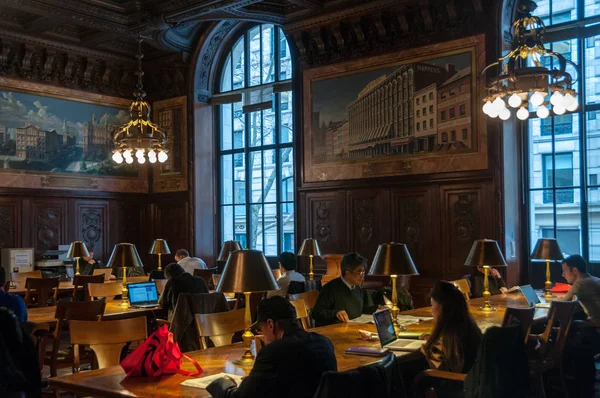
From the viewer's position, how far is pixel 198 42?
46.8 feet

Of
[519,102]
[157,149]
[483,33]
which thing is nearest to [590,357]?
[519,102]

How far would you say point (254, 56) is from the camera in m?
14.2

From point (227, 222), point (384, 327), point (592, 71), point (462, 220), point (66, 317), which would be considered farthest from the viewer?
point (227, 222)

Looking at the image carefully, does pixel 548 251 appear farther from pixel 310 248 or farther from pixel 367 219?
pixel 310 248

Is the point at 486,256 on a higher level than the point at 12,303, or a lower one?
higher

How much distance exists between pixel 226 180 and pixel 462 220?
19.4 ft

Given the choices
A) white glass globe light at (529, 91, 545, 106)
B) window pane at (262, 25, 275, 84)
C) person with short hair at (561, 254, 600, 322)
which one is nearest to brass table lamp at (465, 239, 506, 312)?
person with short hair at (561, 254, 600, 322)

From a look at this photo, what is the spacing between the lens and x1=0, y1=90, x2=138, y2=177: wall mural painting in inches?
517

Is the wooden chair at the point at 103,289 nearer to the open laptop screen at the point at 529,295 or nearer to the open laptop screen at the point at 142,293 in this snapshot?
the open laptop screen at the point at 142,293

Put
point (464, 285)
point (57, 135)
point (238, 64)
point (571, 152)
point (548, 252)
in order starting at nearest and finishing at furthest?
1. point (548, 252)
2. point (464, 285)
3. point (571, 152)
4. point (57, 135)
5. point (238, 64)

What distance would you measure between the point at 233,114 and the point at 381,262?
975cm

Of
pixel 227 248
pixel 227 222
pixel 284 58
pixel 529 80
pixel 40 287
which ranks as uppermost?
pixel 284 58

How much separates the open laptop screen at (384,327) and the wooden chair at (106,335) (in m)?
1.62

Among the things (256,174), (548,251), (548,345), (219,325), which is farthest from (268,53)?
(219,325)
